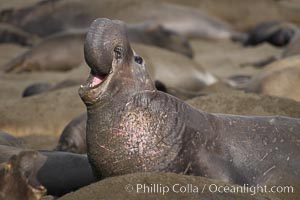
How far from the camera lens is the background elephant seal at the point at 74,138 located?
6051mm

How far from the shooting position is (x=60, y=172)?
4527 mm

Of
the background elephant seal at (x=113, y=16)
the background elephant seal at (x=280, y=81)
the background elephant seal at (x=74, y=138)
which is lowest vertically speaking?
the background elephant seal at (x=113, y=16)

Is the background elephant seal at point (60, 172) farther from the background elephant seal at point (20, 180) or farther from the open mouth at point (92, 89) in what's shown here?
the background elephant seal at point (20, 180)

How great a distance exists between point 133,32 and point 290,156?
22.7 feet

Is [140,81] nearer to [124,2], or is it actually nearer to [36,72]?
[36,72]

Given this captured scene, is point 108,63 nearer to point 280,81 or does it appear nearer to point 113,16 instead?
point 280,81

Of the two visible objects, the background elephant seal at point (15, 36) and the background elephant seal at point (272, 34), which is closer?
the background elephant seal at point (272, 34)

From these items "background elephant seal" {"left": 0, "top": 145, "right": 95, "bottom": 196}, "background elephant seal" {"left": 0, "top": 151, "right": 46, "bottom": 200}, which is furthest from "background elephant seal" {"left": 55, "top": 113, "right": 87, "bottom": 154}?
"background elephant seal" {"left": 0, "top": 151, "right": 46, "bottom": 200}

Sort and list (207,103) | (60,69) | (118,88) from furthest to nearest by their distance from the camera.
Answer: (60,69) < (207,103) < (118,88)

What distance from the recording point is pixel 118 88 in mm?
4004

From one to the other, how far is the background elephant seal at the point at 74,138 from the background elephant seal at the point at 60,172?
4.19 ft

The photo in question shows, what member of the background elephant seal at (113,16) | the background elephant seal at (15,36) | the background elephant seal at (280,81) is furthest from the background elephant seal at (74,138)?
the background elephant seal at (113,16)

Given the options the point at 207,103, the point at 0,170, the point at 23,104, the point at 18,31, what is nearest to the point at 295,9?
the point at 18,31

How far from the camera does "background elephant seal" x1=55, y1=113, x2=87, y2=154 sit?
6.05m
